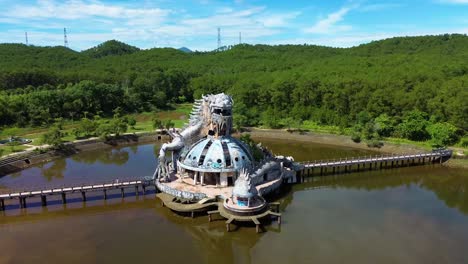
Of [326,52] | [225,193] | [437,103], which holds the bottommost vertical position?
[225,193]

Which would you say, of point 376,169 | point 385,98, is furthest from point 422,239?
point 385,98

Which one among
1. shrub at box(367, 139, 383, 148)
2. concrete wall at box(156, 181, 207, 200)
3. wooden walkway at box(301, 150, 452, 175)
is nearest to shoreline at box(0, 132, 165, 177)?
concrete wall at box(156, 181, 207, 200)

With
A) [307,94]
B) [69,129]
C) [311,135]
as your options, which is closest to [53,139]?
[69,129]

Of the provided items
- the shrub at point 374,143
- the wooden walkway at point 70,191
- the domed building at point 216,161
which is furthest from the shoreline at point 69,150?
the shrub at point 374,143

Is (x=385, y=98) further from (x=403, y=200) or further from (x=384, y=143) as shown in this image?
(x=403, y=200)

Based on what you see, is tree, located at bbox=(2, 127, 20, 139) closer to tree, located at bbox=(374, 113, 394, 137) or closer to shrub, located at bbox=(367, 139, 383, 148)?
shrub, located at bbox=(367, 139, 383, 148)
